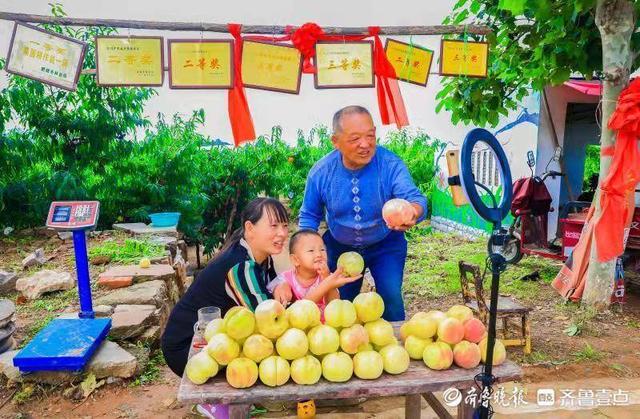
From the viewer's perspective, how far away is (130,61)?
13.3ft

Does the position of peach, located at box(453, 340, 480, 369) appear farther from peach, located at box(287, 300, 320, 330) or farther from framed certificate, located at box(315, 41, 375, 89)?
framed certificate, located at box(315, 41, 375, 89)

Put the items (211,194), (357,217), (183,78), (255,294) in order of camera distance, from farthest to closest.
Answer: (211,194)
(183,78)
(357,217)
(255,294)

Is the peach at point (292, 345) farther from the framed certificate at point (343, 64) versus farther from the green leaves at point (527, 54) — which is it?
the green leaves at point (527, 54)

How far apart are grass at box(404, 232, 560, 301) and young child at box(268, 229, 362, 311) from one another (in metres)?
4.19

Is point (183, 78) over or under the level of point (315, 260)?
over

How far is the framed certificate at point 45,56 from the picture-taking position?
387cm

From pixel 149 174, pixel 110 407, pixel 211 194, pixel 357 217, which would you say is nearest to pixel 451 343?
pixel 357 217

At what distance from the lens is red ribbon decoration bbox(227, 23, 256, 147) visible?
13.5ft

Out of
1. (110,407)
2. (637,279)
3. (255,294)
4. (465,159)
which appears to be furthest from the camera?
(637,279)

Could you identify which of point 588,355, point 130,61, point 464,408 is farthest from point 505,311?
point 130,61

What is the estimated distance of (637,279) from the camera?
6922mm

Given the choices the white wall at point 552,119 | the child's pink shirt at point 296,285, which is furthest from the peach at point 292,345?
the white wall at point 552,119

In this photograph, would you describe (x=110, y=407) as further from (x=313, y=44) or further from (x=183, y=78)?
(x=313, y=44)

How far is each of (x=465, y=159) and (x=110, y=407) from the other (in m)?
2.92
